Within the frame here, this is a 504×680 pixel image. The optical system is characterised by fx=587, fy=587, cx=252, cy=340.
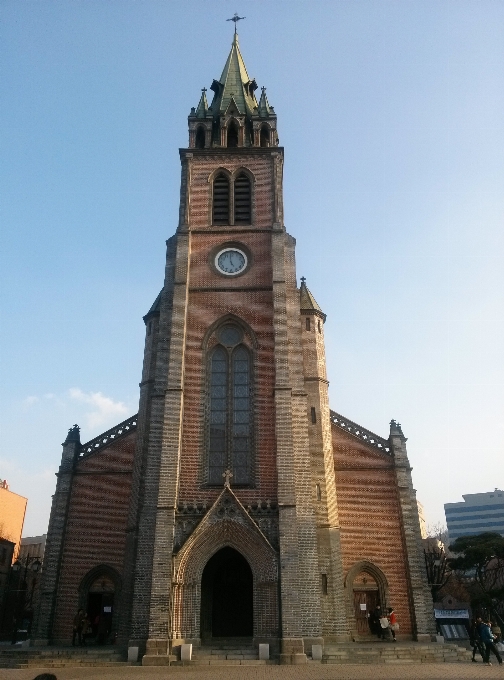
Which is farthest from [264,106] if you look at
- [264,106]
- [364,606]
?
[364,606]

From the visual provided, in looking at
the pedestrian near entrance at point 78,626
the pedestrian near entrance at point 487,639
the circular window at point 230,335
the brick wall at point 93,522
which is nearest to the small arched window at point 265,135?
the circular window at point 230,335

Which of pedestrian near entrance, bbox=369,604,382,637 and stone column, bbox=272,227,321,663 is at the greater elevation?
stone column, bbox=272,227,321,663

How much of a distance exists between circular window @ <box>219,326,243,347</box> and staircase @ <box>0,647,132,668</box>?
13264mm

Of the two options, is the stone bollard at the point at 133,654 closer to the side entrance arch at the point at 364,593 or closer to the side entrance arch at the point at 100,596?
the side entrance arch at the point at 100,596

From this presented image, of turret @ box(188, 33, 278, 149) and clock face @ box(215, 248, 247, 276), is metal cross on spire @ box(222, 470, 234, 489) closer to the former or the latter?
clock face @ box(215, 248, 247, 276)

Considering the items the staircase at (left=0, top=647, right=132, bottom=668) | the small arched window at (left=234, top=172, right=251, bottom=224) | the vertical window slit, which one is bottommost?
the staircase at (left=0, top=647, right=132, bottom=668)

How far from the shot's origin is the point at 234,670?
60.2ft

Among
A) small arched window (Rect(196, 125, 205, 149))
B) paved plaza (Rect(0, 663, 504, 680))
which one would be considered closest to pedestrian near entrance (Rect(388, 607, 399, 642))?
paved plaza (Rect(0, 663, 504, 680))

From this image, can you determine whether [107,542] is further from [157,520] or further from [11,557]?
[11,557]

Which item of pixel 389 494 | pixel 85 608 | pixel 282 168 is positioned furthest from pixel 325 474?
pixel 282 168

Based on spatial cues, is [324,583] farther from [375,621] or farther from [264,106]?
[264,106]

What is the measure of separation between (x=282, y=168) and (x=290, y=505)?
1909 cm

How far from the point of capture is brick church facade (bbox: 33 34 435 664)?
Answer: 2170 cm

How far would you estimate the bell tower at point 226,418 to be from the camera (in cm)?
2130
